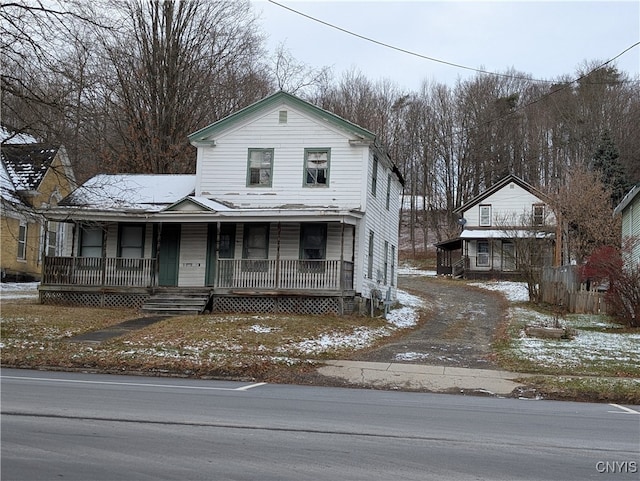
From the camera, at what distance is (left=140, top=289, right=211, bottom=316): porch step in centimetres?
2312

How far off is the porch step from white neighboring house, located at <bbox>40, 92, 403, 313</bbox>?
2.9 inches

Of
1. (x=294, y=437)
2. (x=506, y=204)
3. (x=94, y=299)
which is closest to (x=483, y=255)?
(x=506, y=204)

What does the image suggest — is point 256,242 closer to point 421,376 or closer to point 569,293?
point 421,376

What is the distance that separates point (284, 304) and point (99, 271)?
730cm

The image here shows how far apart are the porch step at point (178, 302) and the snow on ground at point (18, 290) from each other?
674 centimetres

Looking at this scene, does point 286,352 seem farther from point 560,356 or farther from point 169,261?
point 169,261

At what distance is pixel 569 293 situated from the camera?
92.0ft

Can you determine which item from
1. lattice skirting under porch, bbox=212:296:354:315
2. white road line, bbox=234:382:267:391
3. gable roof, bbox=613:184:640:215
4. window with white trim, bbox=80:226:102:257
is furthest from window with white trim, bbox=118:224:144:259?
gable roof, bbox=613:184:640:215

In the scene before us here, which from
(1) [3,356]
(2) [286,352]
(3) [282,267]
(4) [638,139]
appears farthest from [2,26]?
(4) [638,139]

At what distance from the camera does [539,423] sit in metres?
9.38

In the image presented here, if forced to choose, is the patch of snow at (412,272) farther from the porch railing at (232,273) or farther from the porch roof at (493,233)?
the porch railing at (232,273)

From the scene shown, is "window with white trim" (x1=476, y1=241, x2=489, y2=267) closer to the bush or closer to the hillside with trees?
the hillside with trees

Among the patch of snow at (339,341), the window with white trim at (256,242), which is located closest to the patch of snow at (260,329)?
the patch of snow at (339,341)

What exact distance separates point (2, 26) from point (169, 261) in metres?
11.8
